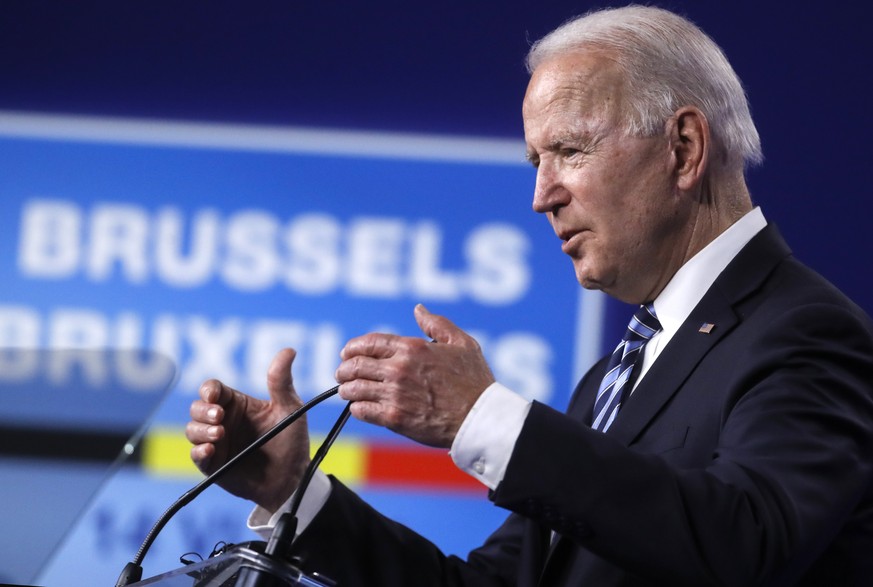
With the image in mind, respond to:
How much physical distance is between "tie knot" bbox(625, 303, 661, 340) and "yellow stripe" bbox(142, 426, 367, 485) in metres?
1.23

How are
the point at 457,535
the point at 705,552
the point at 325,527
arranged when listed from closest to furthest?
the point at 705,552, the point at 325,527, the point at 457,535

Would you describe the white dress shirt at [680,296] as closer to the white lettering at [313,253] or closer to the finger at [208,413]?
the finger at [208,413]

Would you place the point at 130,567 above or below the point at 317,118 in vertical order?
below

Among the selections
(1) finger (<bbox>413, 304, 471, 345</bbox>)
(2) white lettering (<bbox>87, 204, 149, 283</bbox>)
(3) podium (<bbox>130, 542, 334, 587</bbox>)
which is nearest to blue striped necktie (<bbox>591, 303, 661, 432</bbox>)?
(1) finger (<bbox>413, 304, 471, 345</bbox>)

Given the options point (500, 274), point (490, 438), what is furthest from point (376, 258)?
point (490, 438)

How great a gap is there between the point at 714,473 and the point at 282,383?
63 cm

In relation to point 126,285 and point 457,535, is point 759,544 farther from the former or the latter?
point 126,285

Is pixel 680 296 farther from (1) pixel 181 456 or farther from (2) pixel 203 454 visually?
(1) pixel 181 456

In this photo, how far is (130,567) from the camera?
113 cm

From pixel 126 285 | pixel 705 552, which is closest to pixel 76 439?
pixel 126 285

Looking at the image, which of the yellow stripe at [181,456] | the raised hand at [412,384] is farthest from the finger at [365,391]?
the yellow stripe at [181,456]

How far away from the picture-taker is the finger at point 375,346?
1.12m

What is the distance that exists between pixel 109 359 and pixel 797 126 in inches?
69.0

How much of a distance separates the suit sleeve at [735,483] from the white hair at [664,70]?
435mm
